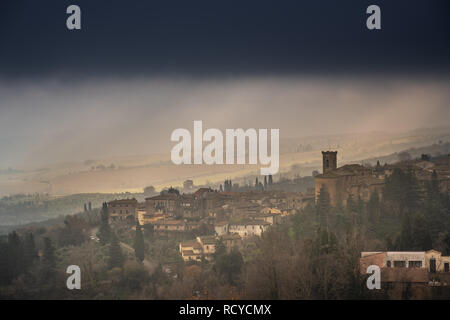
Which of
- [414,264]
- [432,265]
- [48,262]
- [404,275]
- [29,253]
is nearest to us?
[404,275]

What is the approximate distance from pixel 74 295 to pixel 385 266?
8.12 meters

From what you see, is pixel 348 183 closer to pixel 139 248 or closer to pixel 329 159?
pixel 329 159

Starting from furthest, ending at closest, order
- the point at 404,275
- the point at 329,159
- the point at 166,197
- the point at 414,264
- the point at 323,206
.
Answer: the point at 166,197 → the point at 329,159 → the point at 323,206 → the point at 414,264 → the point at 404,275

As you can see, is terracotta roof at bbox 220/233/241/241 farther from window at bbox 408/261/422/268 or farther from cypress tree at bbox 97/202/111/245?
window at bbox 408/261/422/268

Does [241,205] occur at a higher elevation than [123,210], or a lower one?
higher

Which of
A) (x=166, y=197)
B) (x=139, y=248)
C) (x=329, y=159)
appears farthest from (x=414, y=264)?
(x=166, y=197)

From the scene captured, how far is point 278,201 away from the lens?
104 ft

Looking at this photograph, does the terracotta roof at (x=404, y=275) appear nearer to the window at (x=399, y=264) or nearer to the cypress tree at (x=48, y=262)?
the window at (x=399, y=264)

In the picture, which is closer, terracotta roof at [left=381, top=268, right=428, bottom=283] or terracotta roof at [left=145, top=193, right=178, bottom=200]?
terracotta roof at [left=381, top=268, right=428, bottom=283]

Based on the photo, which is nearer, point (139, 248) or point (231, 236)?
point (139, 248)

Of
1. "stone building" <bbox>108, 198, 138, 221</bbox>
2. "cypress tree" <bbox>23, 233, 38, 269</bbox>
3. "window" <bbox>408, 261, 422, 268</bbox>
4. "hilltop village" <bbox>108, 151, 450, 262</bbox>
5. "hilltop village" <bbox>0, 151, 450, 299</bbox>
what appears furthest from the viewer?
"stone building" <bbox>108, 198, 138, 221</bbox>

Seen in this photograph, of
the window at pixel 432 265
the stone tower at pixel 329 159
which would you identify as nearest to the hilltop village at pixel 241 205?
the stone tower at pixel 329 159

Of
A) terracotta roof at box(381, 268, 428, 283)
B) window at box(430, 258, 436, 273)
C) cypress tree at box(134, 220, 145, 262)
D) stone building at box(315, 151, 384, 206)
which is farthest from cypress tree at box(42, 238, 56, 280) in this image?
window at box(430, 258, 436, 273)
